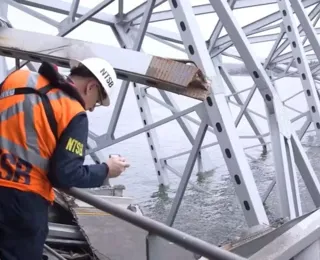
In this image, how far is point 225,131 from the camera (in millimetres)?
4113

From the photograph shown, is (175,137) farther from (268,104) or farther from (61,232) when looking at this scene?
(61,232)

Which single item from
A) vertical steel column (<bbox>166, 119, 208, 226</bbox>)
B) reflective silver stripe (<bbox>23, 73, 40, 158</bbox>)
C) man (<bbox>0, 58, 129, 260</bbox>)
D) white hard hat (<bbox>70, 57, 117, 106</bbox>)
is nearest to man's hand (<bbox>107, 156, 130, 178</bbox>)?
man (<bbox>0, 58, 129, 260</bbox>)

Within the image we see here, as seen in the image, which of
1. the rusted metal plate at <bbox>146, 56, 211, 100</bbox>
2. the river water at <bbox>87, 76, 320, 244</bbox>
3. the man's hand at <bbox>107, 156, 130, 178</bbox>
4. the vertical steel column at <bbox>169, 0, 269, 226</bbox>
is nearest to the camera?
the man's hand at <bbox>107, 156, 130, 178</bbox>

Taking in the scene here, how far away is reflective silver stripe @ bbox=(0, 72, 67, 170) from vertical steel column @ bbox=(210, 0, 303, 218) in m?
2.97

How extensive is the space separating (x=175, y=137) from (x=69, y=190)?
12.1 metres

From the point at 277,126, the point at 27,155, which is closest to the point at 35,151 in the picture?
the point at 27,155

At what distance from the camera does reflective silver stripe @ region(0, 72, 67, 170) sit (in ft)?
6.38

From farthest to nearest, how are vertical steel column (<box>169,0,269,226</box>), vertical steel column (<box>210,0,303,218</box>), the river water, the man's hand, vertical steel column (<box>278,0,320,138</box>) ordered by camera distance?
the river water → vertical steel column (<box>278,0,320,138</box>) → vertical steel column (<box>210,0,303,218</box>) → vertical steel column (<box>169,0,269,226</box>) → the man's hand

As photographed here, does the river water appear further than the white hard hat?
Yes

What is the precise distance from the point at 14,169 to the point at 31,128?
174mm

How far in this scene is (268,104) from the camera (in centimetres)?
484

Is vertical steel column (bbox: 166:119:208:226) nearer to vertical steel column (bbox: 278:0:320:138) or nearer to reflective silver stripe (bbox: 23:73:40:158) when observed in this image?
vertical steel column (bbox: 278:0:320:138)

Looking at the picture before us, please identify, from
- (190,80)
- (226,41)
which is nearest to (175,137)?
(226,41)

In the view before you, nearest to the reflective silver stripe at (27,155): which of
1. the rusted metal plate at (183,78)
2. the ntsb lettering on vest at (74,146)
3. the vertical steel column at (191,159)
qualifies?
the ntsb lettering on vest at (74,146)
